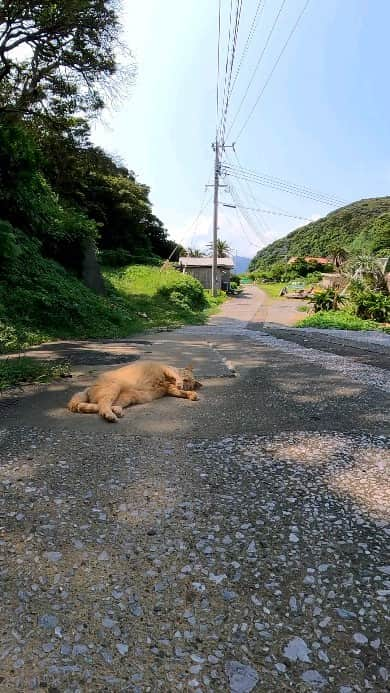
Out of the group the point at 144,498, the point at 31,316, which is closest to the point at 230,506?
the point at 144,498

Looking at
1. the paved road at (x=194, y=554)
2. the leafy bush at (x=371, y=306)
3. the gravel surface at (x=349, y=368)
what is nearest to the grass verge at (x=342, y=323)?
the leafy bush at (x=371, y=306)

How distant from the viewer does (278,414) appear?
15.3 feet

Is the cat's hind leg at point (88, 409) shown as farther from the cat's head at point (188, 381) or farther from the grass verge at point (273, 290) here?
the grass verge at point (273, 290)

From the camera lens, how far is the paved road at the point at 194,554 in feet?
5.48

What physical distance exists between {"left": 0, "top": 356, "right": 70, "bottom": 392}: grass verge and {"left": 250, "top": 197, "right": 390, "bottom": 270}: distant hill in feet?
253

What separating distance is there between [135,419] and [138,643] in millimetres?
2691

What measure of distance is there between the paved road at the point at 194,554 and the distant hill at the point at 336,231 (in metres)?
78.9

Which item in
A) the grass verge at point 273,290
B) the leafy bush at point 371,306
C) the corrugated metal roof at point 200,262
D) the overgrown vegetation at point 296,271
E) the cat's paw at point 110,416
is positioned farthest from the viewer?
the overgrown vegetation at point 296,271

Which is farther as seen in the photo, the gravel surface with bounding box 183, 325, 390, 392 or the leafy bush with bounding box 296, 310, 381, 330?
the leafy bush with bounding box 296, 310, 381, 330

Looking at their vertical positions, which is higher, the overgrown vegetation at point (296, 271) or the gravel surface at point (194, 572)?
the overgrown vegetation at point (296, 271)

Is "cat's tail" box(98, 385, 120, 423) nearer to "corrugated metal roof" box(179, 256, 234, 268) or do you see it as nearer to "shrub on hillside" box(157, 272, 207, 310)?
"shrub on hillside" box(157, 272, 207, 310)

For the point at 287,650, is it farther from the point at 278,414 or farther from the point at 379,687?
the point at 278,414

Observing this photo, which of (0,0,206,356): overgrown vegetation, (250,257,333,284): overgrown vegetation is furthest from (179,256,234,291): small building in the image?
(0,0,206,356): overgrown vegetation

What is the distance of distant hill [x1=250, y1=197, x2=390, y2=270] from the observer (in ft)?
286
